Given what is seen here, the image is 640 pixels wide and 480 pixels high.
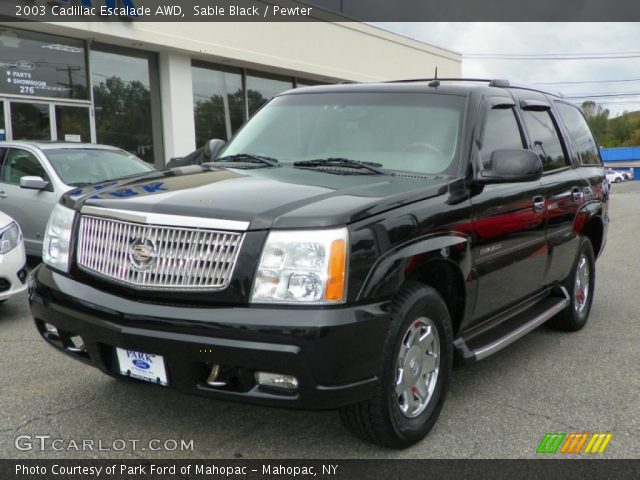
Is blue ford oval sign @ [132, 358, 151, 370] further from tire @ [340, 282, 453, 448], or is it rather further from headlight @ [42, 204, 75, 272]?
tire @ [340, 282, 453, 448]

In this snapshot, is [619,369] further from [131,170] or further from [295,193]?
[131,170]

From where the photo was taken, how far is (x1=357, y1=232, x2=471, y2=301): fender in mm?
2812

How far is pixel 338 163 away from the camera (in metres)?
3.81

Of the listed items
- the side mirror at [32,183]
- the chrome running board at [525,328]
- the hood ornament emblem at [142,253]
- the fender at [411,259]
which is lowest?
the chrome running board at [525,328]

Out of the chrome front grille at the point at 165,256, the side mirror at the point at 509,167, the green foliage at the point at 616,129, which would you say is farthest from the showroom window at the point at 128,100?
the green foliage at the point at 616,129

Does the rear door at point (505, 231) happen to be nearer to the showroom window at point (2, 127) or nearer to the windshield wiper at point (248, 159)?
the windshield wiper at point (248, 159)

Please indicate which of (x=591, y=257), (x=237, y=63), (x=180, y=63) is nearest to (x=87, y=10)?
(x=180, y=63)

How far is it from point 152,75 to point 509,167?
46.3 feet

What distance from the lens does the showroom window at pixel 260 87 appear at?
1953cm

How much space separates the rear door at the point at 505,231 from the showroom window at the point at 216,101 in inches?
550

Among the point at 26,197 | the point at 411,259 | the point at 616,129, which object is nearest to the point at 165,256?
the point at 411,259

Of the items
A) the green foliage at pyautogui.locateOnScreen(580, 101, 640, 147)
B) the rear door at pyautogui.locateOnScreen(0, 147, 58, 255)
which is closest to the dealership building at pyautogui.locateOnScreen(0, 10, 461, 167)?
the rear door at pyautogui.locateOnScreen(0, 147, 58, 255)

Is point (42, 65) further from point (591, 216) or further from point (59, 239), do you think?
point (591, 216)

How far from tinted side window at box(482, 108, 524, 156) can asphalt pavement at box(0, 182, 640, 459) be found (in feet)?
4.89
